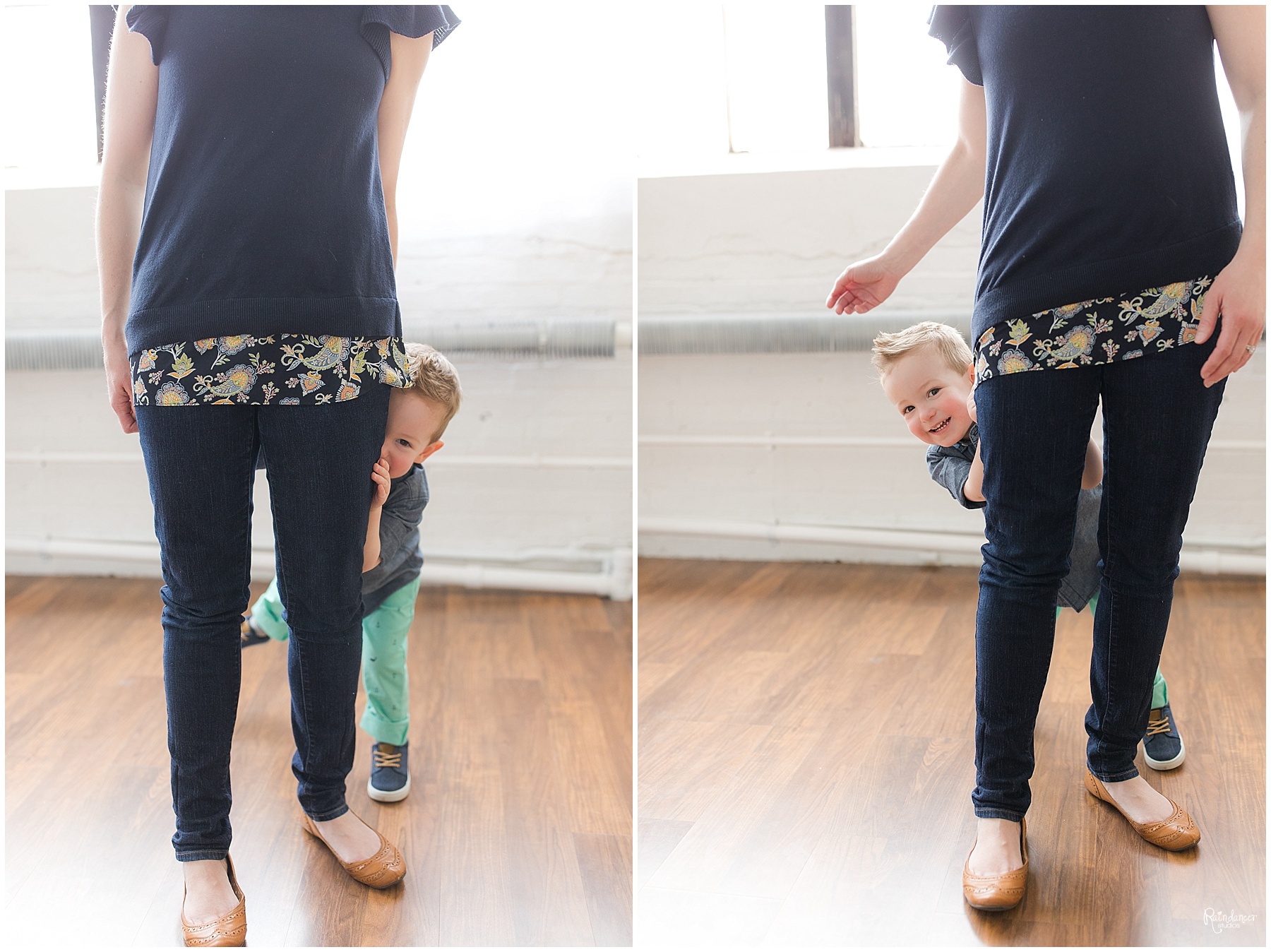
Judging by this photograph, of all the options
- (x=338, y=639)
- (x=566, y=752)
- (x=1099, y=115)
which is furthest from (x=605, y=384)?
(x=1099, y=115)

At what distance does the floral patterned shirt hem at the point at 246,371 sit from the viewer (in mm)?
983

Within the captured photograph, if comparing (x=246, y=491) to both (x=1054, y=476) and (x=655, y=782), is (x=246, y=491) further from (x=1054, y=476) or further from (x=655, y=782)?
(x=1054, y=476)

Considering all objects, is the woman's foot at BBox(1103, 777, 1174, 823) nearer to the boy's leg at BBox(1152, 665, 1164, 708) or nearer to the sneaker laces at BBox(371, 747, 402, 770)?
the boy's leg at BBox(1152, 665, 1164, 708)

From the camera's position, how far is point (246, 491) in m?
1.05

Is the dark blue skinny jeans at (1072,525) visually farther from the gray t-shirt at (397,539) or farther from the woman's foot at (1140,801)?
the gray t-shirt at (397,539)

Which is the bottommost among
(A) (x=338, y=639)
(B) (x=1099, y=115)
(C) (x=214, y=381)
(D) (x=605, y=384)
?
(A) (x=338, y=639)

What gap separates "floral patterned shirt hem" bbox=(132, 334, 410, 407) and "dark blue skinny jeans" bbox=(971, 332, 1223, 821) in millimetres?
716

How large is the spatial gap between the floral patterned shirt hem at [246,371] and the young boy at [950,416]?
27.8 inches

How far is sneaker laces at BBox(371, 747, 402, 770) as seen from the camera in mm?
1412

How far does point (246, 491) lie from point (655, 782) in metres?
0.75

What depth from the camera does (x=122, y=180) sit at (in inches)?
41.0

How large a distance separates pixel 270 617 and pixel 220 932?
608 millimetres

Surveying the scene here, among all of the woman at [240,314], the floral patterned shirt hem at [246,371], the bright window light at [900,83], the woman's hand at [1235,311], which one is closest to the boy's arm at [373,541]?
the woman at [240,314]

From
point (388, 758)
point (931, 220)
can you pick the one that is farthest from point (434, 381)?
point (931, 220)
